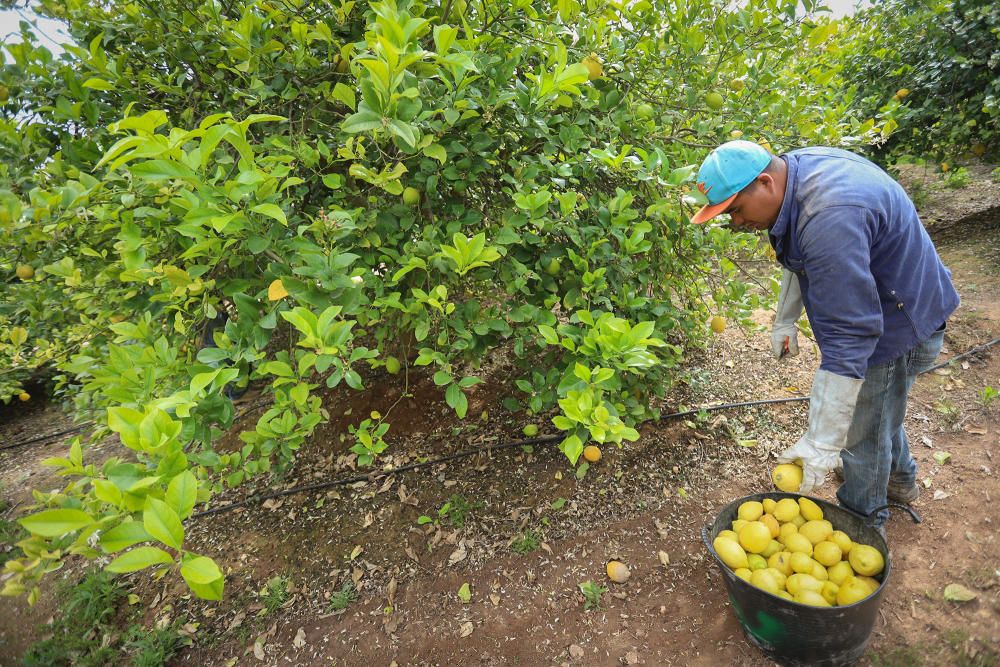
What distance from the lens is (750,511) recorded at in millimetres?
2020

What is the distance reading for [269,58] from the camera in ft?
6.28

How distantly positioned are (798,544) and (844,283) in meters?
1.02

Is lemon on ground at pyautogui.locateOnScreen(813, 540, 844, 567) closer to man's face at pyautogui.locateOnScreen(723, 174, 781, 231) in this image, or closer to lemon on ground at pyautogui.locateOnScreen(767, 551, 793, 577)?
lemon on ground at pyautogui.locateOnScreen(767, 551, 793, 577)

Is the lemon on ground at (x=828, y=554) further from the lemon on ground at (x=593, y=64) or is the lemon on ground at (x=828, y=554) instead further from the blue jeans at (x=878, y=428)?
the lemon on ground at (x=593, y=64)

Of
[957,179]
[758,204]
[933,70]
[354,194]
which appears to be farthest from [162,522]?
[957,179]

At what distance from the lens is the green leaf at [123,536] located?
86 cm

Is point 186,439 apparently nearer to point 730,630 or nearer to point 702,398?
point 730,630

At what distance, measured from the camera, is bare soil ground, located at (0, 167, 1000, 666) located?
2.16 m

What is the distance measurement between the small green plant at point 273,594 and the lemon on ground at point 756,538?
223cm

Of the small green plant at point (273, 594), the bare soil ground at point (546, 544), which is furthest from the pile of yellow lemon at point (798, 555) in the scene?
the small green plant at point (273, 594)

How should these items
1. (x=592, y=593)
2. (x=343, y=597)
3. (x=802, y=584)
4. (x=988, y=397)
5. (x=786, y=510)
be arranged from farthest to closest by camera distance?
(x=988, y=397) < (x=343, y=597) < (x=592, y=593) < (x=786, y=510) < (x=802, y=584)

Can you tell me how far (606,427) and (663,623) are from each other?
133cm

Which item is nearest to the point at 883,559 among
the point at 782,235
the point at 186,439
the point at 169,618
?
the point at 782,235

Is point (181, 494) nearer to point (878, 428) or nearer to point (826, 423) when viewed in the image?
point (826, 423)
